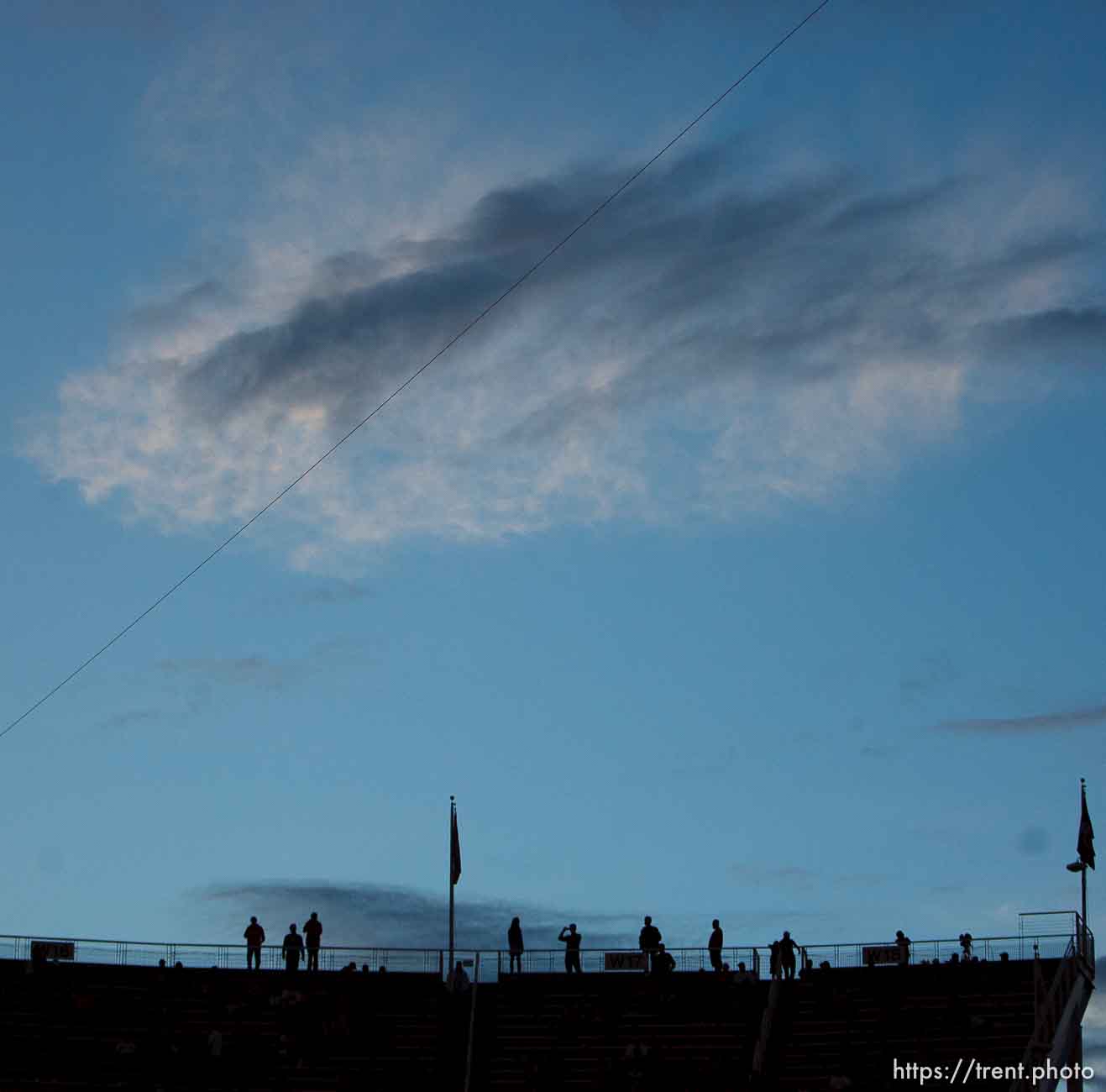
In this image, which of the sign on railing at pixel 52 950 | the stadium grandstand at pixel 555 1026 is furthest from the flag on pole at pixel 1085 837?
the sign on railing at pixel 52 950

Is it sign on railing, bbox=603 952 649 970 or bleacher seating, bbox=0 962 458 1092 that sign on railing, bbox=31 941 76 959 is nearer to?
bleacher seating, bbox=0 962 458 1092

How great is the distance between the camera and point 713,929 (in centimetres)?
5241

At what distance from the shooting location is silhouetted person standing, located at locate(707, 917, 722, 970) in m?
51.5

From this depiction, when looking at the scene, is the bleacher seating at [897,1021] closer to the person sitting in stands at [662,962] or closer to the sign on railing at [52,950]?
the person sitting in stands at [662,962]

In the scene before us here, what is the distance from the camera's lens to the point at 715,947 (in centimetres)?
5188

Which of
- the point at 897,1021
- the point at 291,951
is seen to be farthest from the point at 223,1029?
the point at 897,1021

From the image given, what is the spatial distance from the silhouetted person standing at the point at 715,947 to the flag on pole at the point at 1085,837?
29.4ft

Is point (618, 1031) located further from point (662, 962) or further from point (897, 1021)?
point (897, 1021)

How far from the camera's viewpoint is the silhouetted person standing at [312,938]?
175 ft

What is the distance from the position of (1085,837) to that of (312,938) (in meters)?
19.0

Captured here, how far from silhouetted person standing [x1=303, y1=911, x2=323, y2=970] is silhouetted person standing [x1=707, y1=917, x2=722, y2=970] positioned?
31.4 ft

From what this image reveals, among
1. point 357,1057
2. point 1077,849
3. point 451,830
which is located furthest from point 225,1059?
point 1077,849

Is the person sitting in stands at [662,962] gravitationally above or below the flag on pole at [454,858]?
below

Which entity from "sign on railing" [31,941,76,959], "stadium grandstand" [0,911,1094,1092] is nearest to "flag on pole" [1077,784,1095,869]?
"stadium grandstand" [0,911,1094,1092]
